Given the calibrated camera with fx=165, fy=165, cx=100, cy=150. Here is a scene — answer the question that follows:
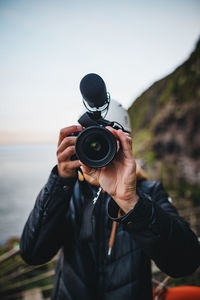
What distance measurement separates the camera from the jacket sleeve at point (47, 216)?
4.38 feet

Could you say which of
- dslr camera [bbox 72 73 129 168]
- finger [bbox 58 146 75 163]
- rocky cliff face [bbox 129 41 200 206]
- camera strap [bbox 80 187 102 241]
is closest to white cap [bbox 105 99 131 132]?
dslr camera [bbox 72 73 129 168]

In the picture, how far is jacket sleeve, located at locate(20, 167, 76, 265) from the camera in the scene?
1.33 m

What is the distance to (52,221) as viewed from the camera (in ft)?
4.42

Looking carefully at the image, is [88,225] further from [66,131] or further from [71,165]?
[66,131]

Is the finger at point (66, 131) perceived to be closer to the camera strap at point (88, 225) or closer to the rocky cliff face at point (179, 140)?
the camera strap at point (88, 225)

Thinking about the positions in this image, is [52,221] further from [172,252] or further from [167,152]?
[167,152]

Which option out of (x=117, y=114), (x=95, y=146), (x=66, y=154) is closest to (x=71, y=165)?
(x=66, y=154)

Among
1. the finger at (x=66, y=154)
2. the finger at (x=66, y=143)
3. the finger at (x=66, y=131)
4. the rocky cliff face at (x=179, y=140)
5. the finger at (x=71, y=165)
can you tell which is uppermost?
the finger at (x=66, y=131)

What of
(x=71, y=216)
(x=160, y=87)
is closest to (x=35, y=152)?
(x=160, y=87)

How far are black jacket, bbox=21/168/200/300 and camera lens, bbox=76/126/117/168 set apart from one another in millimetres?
292

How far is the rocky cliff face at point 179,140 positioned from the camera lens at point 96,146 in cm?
1390

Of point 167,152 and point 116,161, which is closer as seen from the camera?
point 116,161

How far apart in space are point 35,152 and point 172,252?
153204mm

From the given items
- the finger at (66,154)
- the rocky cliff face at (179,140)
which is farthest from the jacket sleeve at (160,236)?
the rocky cliff face at (179,140)
